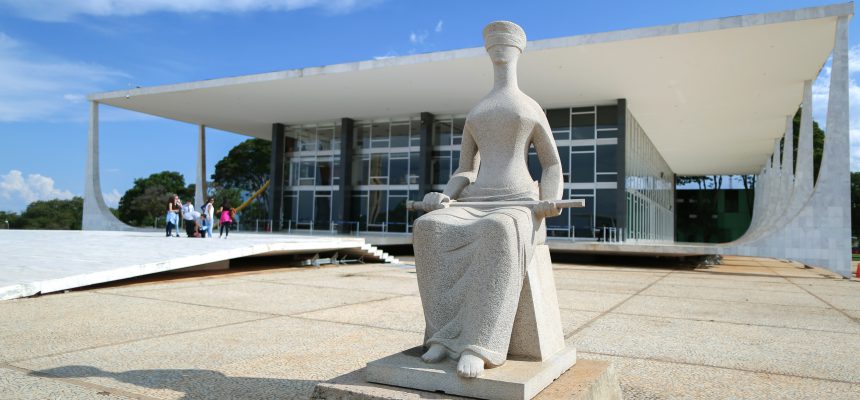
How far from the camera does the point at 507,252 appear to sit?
349cm

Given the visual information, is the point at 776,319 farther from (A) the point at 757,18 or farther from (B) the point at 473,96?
(B) the point at 473,96

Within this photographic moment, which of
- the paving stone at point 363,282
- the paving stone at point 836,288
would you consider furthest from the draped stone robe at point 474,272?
the paving stone at point 836,288

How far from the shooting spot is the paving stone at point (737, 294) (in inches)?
412

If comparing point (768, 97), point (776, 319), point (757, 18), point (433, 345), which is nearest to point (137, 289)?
point (433, 345)

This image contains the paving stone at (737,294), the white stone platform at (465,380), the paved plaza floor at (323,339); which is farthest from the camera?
the paving stone at (737,294)

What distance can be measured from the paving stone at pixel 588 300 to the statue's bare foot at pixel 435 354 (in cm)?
563

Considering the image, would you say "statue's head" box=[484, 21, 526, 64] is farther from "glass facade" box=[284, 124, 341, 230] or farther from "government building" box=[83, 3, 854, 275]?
"glass facade" box=[284, 124, 341, 230]

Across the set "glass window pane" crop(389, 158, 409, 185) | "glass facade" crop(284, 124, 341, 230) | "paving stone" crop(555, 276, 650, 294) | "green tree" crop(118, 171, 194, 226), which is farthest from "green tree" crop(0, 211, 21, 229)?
"paving stone" crop(555, 276, 650, 294)

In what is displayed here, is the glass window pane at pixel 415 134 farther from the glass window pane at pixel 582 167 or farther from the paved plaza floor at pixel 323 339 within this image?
the paved plaza floor at pixel 323 339

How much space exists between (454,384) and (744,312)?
7403 mm

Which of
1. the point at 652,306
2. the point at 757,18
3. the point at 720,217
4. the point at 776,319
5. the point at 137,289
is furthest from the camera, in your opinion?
the point at 720,217

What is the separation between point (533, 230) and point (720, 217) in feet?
182

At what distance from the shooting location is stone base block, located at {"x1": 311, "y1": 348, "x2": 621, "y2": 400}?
3170 millimetres

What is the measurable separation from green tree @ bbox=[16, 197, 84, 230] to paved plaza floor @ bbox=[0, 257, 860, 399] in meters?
46.2
